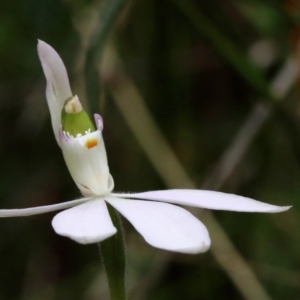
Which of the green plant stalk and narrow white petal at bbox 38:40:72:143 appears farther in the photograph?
the green plant stalk

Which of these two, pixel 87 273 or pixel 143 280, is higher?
pixel 143 280

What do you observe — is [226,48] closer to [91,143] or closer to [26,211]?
[91,143]

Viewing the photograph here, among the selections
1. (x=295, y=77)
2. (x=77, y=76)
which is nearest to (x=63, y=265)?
(x=77, y=76)

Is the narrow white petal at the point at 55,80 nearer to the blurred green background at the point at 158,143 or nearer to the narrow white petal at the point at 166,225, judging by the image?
the narrow white petal at the point at 166,225

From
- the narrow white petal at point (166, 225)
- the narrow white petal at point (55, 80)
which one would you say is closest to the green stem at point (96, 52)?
the narrow white petal at point (55, 80)

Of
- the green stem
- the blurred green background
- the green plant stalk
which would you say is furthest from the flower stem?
the blurred green background

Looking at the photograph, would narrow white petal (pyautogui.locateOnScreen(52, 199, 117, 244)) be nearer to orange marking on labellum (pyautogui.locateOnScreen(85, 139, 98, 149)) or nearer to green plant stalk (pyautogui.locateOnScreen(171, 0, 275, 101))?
orange marking on labellum (pyautogui.locateOnScreen(85, 139, 98, 149))

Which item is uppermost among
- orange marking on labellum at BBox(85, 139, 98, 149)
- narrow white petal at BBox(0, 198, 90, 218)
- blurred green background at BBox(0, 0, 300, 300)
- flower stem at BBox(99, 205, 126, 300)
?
narrow white petal at BBox(0, 198, 90, 218)

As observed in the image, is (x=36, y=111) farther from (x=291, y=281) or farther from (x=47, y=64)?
(x=47, y=64)
